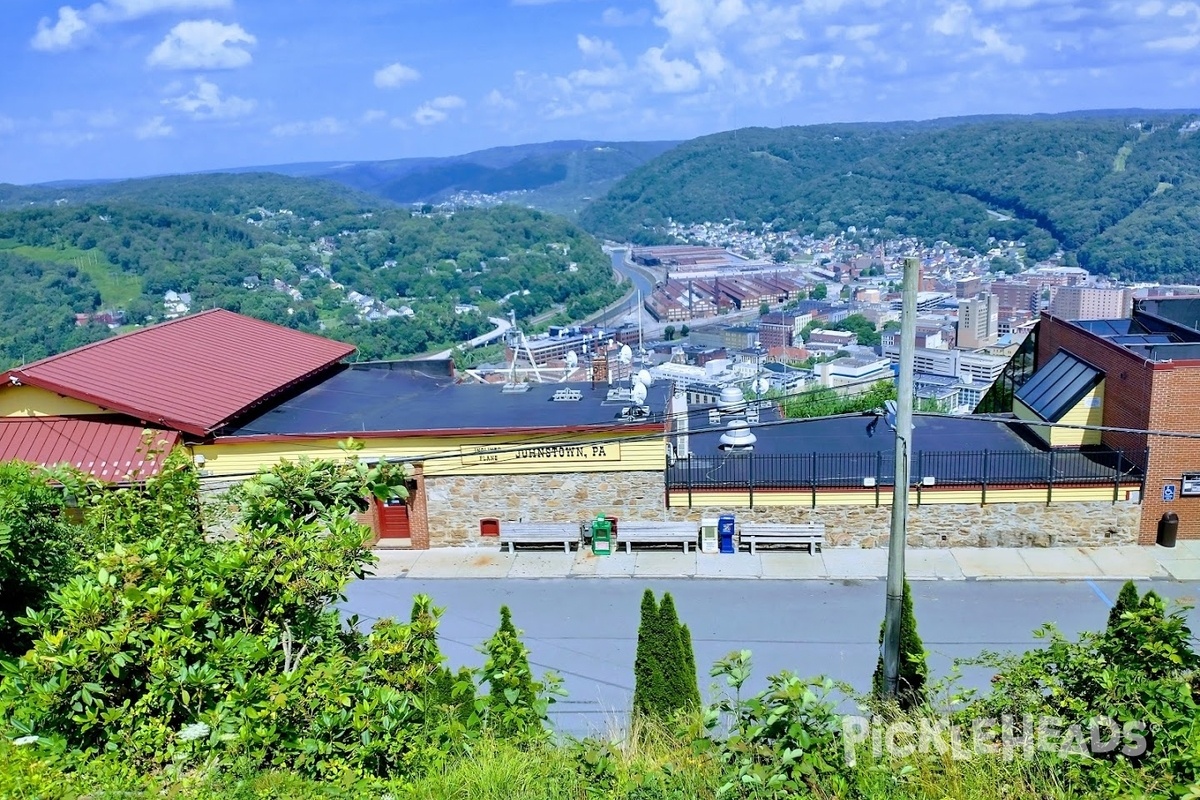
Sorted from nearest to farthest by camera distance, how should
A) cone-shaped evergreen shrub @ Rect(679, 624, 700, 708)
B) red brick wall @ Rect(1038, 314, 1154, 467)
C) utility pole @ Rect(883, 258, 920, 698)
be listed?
utility pole @ Rect(883, 258, 920, 698) < cone-shaped evergreen shrub @ Rect(679, 624, 700, 708) < red brick wall @ Rect(1038, 314, 1154, 467)

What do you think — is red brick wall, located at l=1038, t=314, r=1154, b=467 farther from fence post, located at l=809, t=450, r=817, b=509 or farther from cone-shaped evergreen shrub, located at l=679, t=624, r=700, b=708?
cone-shaped evergreen shrub, located at l=679, t=624, r=700, b=708

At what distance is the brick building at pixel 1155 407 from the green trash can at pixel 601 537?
892 cm

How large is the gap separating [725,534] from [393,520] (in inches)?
246

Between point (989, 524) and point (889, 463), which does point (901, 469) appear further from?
point (989, 524)

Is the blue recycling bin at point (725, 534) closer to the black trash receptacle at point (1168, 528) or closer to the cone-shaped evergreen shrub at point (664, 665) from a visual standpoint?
the cone-shaped evergreen shrub at point (664, 665)

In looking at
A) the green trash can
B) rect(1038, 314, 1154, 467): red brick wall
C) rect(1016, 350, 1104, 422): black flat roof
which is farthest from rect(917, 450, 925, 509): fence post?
the green trash can

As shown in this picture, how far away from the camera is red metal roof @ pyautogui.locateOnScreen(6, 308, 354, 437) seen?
16.0 m

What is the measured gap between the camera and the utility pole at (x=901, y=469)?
22.5 ft

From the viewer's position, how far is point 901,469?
23.7ft

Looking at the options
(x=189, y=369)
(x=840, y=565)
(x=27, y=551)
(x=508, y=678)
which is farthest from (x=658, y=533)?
(x=27, y=551)

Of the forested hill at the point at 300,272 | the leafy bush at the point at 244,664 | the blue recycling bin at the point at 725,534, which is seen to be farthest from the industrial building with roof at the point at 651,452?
the forested hill at the point at 300,272

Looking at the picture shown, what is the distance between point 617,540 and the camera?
1638 cm

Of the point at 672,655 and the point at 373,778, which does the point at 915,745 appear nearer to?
the point at 373,778

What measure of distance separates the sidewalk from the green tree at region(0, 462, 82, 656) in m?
7.23
